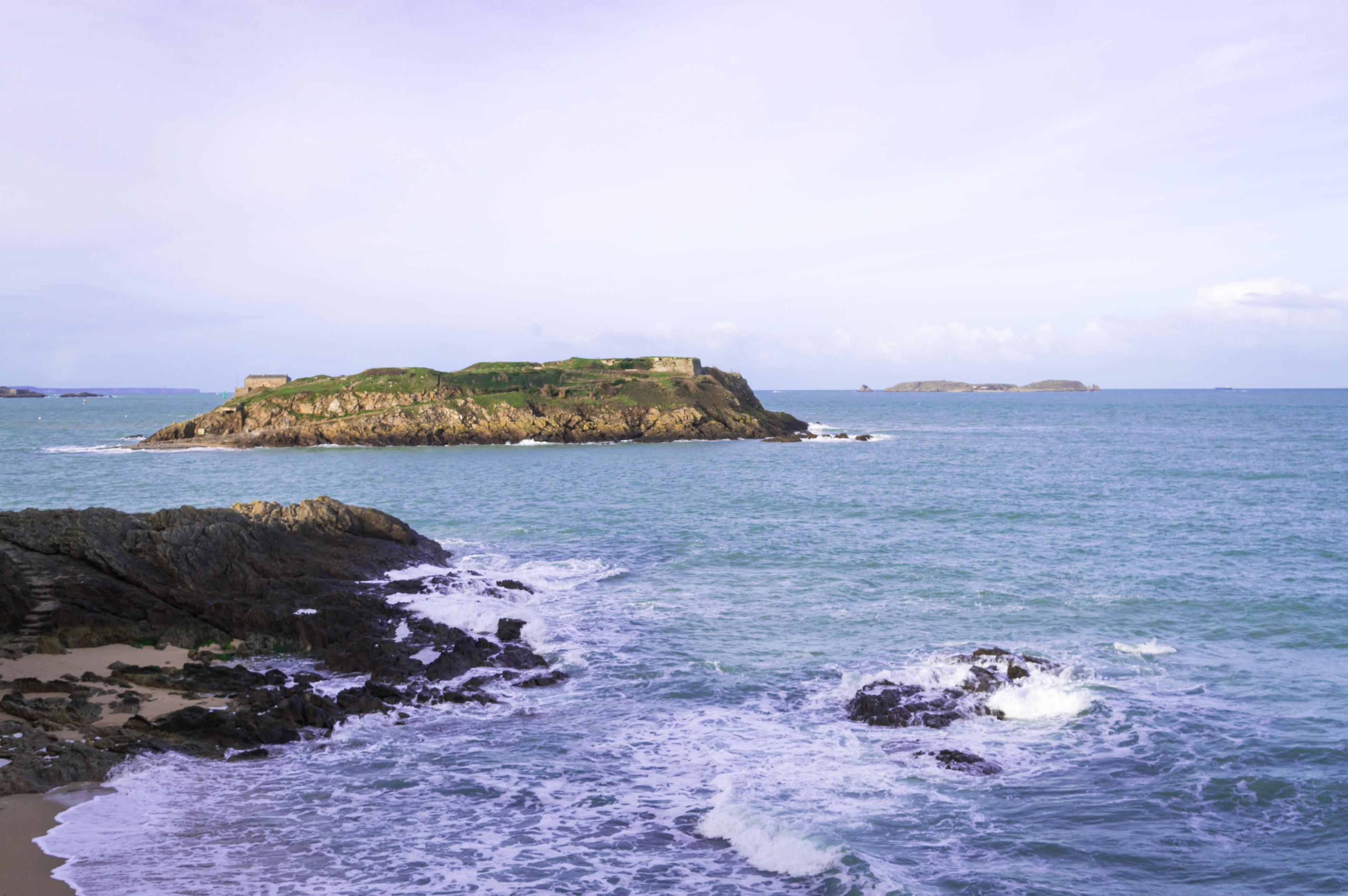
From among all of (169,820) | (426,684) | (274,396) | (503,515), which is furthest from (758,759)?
(274,396)

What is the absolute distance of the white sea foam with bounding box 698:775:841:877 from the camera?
9430mm

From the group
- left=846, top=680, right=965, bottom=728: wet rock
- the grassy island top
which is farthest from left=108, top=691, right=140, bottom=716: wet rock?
the grassy island top

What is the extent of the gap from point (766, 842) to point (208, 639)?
13596mm

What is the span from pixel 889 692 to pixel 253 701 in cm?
1081

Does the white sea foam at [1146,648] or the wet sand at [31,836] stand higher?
the wet sand at [31,836]

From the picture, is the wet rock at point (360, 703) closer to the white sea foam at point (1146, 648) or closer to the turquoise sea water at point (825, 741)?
the turquoise sea water at point (825, 741)

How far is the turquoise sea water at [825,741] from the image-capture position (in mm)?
9438

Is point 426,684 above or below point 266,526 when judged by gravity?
below

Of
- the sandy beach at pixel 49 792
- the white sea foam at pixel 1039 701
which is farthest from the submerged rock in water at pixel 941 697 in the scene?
the sandy beach at pixel 49 792

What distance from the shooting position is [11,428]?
95.7m

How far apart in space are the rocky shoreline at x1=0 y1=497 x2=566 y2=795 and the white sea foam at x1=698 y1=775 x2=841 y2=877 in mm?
5947

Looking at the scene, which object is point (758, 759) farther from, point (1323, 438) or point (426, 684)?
point (1323, 438)

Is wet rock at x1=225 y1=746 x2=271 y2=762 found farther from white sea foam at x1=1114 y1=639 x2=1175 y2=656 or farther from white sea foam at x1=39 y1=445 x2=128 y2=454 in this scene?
white sea foam at x1=39 y1=445 x2=128 y2=454

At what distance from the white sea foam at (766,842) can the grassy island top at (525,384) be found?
250 feet
